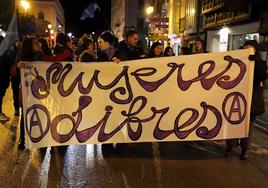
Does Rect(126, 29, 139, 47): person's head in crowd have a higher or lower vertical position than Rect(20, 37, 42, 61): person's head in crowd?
higher

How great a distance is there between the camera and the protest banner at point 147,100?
Answer: 5.51 meters

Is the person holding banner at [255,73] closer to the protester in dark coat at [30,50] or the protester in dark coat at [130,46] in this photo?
the protester in dark coat at [130,46]

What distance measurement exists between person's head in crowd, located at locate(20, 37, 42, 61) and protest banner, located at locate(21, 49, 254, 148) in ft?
2.72

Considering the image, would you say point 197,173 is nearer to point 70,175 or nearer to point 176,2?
point 70,175

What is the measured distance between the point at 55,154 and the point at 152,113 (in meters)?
1.67

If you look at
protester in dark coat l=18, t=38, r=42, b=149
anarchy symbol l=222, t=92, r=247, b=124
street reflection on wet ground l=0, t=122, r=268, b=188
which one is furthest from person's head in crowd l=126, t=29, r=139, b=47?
anarchy symbol l=222, t=92, r=247, b=124

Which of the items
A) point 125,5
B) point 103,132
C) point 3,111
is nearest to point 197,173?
point 103,132

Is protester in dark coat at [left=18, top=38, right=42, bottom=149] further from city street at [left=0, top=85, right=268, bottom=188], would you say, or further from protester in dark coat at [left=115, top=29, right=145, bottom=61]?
protester in dark coat at [left=115, top=29, right=145, bottom=61]

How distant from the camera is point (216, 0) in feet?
68.9

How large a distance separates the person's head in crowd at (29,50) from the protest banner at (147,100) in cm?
83

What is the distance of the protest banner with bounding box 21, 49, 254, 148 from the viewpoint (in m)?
5.51

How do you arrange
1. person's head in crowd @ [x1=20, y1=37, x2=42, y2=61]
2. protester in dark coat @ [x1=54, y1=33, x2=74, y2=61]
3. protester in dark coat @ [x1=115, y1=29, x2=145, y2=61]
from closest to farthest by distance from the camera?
person's head in crowd @ [x1=20, y1=37, x2=42, y2=61] → protester in dark coat @ [x1=54, y1=33, x2=74, y2=61] → protester in dark coat @ [x1=115, y1=29, x2=145, y2=61]

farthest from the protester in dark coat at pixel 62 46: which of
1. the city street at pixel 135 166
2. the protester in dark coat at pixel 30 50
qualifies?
the city street at pixel 135 166

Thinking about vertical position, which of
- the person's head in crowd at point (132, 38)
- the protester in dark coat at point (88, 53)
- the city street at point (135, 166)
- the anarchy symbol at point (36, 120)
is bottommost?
the city street at point (135, 166)
